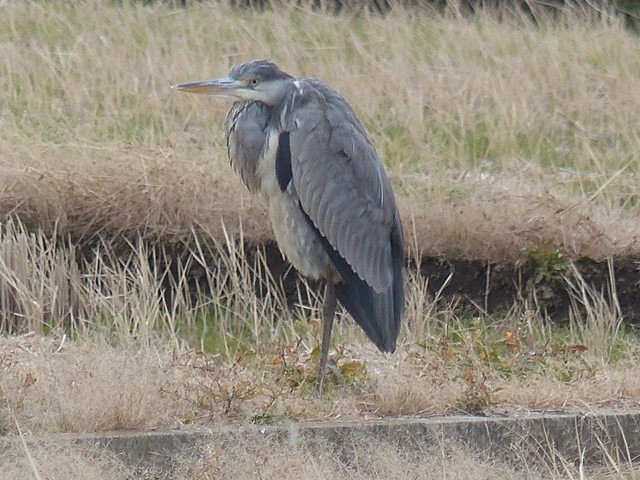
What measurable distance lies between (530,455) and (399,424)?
0.56 metres

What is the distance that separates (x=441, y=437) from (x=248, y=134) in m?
1.85

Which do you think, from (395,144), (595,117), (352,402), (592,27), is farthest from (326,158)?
(592,27)

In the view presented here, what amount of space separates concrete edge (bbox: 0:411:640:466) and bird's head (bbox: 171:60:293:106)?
1743 millimetres

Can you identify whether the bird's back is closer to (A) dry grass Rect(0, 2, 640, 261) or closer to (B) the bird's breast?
(B) the bird's breast

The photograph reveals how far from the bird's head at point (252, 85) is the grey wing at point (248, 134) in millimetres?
62

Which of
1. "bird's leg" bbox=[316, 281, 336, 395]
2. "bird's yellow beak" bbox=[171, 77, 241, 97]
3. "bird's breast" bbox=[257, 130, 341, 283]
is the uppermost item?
"bird's yellow beak" bbox=[171, 77, 241, 97]

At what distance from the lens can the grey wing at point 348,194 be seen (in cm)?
507

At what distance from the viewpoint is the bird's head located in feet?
17.1

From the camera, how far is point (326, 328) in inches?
202

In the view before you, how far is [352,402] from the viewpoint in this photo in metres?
4.66

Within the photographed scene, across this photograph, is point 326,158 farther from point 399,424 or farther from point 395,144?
point 395,144

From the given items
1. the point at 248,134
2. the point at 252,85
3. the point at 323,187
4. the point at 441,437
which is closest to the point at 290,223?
the point at 323,187

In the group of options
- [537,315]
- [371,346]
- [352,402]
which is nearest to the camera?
[352,402]

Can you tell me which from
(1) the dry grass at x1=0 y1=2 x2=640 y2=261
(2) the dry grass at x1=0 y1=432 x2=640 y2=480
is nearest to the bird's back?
(2) the dry grass at x1=0 y1=432 x2=640 y2=480
